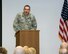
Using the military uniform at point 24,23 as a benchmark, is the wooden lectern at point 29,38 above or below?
below

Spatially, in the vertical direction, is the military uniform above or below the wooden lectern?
above

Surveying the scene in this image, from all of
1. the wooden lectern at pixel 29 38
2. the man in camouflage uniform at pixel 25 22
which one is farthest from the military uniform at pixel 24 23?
the wooden lectern at pixel 29 38

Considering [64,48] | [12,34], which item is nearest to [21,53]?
[64,48]

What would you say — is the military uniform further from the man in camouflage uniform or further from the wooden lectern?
the wooden lectern

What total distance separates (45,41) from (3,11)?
181cm

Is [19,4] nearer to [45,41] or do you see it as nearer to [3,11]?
[3,11]

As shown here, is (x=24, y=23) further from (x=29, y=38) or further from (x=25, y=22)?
(x=29, y=38)

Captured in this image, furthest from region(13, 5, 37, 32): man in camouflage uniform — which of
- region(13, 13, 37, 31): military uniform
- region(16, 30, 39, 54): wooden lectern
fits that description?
region(16, 30, 39, 54): wooden lectern

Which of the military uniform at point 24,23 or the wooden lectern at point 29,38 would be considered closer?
the wooden lectern at point 29,38

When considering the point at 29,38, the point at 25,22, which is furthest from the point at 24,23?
the point at 29,38

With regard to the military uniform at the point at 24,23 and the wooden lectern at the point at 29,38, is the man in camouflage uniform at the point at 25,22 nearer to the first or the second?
the military uniform at the point at 24,23

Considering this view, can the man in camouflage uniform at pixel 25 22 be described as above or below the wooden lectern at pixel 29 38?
above

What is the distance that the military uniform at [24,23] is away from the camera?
501 centimetres

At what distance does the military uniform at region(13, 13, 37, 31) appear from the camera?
5.01m
